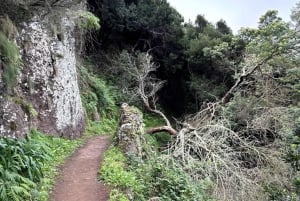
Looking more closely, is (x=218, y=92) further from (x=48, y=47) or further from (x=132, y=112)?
(x=48, y=47)

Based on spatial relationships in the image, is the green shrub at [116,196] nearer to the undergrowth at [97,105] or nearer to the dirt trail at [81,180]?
the dirt trail at [81,180]

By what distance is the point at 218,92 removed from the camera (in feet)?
62.2

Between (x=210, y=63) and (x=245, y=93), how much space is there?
4981mm

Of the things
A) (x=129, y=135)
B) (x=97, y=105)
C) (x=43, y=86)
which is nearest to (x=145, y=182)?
(x=129, y=135)

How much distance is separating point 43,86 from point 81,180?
4.03 metres

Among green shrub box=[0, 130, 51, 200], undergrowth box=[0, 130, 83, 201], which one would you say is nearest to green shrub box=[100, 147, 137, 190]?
undergrowth box=[0, 130, 83, 201]

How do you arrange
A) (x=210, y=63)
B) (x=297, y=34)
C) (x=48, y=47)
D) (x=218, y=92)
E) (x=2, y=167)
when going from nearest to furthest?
(x=2, y=167)
(x=48, y=47)
(x=297, y=34)
(x=218, y=92)
(x=210, y=63)

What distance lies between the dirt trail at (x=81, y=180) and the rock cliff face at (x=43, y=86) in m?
1.33

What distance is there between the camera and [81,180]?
313 inches

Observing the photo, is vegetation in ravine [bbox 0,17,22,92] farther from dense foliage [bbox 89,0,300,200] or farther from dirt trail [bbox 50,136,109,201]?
dense foliage [bbox 89,0,300,200]

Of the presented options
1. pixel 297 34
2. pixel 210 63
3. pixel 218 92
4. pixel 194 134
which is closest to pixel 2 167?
pixel 194 134

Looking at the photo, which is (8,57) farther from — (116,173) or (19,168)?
(116,173)

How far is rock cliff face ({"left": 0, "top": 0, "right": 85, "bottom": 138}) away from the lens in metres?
9.17

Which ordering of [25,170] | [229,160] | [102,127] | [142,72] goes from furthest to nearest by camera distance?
1. [142,72]
2. [102,127]
3. [229,160]
4. [25,170]
